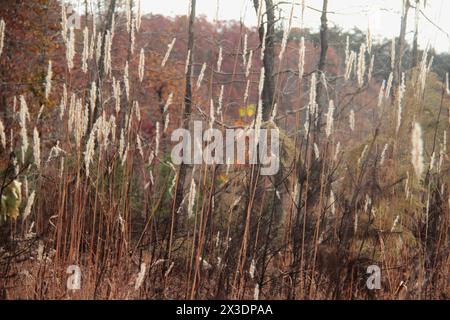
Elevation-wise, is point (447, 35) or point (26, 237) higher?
point (447, 35)

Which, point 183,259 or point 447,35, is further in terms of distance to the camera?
point 183,259

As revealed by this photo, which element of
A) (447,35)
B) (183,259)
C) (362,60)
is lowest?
(183,259)

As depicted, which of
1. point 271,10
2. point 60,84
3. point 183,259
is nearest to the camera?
point 183,259

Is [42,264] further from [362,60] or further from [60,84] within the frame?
[60,84]

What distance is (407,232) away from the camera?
3.49 metres

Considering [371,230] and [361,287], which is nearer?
[361,287]

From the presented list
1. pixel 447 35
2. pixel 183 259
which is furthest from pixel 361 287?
pixel 447 35

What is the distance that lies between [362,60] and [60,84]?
27.0 feet

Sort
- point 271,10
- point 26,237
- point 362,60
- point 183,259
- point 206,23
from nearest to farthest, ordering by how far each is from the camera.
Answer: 1. point 362,60
2. point 26,237
3. point 183,259
4. point 271,10
5. point 206,23

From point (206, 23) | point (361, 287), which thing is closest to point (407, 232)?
point (361, 287)
